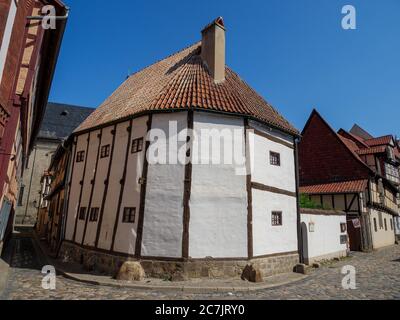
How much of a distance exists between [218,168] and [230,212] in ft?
5.32

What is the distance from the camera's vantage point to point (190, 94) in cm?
1054

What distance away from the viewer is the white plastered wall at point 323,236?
13398mm

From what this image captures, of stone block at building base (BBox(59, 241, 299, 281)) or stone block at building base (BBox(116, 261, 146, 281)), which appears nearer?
stone block at building base (BBox(116, 261, 146, 281))

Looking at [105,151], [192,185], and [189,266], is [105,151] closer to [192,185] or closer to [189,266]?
[192,185]

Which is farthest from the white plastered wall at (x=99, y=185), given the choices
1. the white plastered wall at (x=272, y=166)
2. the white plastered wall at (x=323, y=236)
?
the white plastered wall at (x=323, y=236)

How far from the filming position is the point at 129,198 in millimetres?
10195

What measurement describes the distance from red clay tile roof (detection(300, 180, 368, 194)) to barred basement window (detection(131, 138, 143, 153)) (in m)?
16.3

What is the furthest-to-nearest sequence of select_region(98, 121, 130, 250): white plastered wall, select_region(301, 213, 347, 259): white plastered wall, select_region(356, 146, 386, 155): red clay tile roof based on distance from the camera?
select_region(356, 146, 386, 155): red clay tile roof → select_region(301, 213, 347, 259): white plastered wall → select_region(98, 121, 130, 250): white plastered wall

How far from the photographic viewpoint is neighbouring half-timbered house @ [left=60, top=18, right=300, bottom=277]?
9383 mm

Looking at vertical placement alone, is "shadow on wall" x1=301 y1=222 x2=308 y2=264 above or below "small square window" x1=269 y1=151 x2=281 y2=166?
below

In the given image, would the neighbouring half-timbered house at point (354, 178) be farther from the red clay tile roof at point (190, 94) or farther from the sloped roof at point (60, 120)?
the sloped roof at point (60, 120)

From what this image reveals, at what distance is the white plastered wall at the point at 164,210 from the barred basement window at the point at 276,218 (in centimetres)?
402

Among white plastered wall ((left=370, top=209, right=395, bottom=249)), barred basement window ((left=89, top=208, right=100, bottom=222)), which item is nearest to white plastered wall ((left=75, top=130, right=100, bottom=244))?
barred basement window ((left=89, top=208, right=100, bottom=222))

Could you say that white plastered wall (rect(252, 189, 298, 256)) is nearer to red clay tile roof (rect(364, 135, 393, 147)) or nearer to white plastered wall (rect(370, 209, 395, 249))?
white plastered wall (rect(370, 209, 395, 249))
